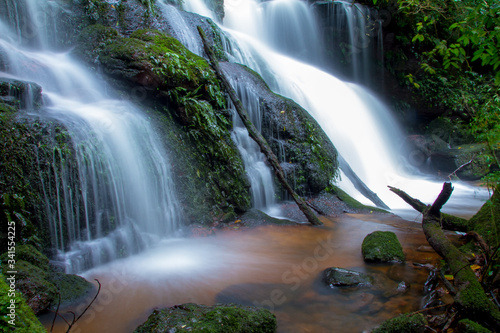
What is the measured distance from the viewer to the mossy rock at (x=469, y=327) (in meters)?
2.04

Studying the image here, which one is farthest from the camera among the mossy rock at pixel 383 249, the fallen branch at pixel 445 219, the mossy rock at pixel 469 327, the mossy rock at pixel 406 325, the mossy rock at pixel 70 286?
the fallen branch at pixel 445 219

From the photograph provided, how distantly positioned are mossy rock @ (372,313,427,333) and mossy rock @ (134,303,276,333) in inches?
35.9

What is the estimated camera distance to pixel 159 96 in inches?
245

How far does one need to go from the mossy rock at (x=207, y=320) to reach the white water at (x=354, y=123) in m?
5.76

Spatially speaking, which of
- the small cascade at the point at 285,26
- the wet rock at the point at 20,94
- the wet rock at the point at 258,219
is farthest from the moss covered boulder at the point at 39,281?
the small cascade at the point at 285,26

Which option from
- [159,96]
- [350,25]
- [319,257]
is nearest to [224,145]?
[159,96]

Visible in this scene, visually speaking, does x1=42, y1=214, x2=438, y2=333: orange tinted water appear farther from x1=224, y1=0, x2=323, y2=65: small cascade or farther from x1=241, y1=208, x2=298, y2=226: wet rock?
x1=224, y1=0, x2=323, y2=65: small cascade

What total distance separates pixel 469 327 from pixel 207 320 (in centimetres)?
178

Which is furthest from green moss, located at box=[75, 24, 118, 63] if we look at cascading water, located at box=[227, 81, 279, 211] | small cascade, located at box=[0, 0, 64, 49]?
cascading water, located at box=[227, 81, 279, 211]

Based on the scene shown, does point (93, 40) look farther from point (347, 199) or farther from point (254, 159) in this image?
point (347, 199)

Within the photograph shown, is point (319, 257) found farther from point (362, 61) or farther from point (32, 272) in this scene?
point (362, 61)

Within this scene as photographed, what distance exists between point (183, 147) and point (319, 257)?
311 cm

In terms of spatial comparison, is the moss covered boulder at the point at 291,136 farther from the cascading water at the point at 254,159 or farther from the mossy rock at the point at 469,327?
the mossy rock at the point at 469,327

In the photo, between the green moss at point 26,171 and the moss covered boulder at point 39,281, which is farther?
the green moss at point 26,171
